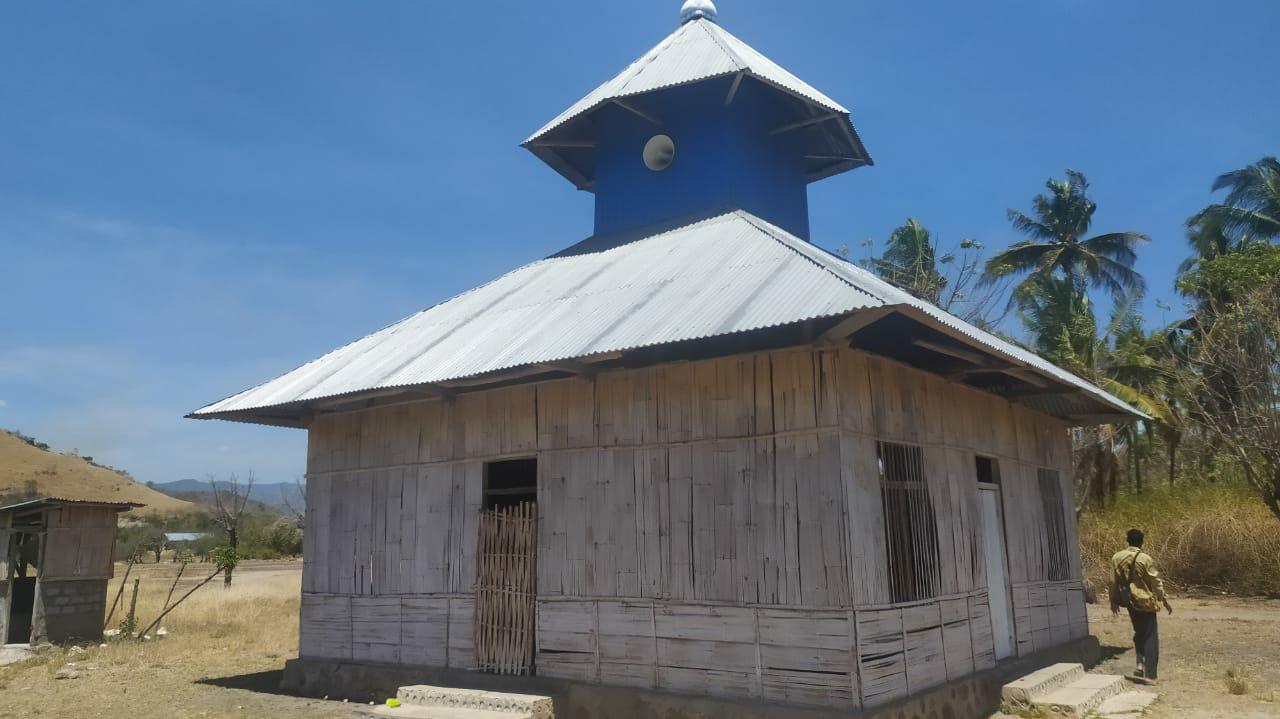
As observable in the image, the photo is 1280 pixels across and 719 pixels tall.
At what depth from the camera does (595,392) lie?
8.95m

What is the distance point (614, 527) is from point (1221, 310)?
24.1m

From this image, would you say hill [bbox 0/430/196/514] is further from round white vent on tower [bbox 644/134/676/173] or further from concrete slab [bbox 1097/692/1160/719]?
concrete slab [bbox 1097/692/1160/719]

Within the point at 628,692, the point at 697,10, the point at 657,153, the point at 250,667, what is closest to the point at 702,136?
the point at 657,153

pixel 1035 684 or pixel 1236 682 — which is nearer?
pixel 1035 684

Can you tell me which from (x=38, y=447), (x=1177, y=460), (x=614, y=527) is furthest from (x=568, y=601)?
(x=38, y=447)

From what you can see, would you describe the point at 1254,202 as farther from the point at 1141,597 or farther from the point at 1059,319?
the point at 1141,597

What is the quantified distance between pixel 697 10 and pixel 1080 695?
11.2m

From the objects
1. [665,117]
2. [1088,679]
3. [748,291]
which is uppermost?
[665,117]

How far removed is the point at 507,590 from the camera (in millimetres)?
9227

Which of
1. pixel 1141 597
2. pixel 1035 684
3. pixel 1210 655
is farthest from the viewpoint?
pixel 1210 655

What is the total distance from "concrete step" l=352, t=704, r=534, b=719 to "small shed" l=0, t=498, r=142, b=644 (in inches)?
351

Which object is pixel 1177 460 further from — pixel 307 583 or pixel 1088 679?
pixel 307 583

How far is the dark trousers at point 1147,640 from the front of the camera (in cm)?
1027

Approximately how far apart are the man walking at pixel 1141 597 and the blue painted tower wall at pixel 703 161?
600 centimetres
